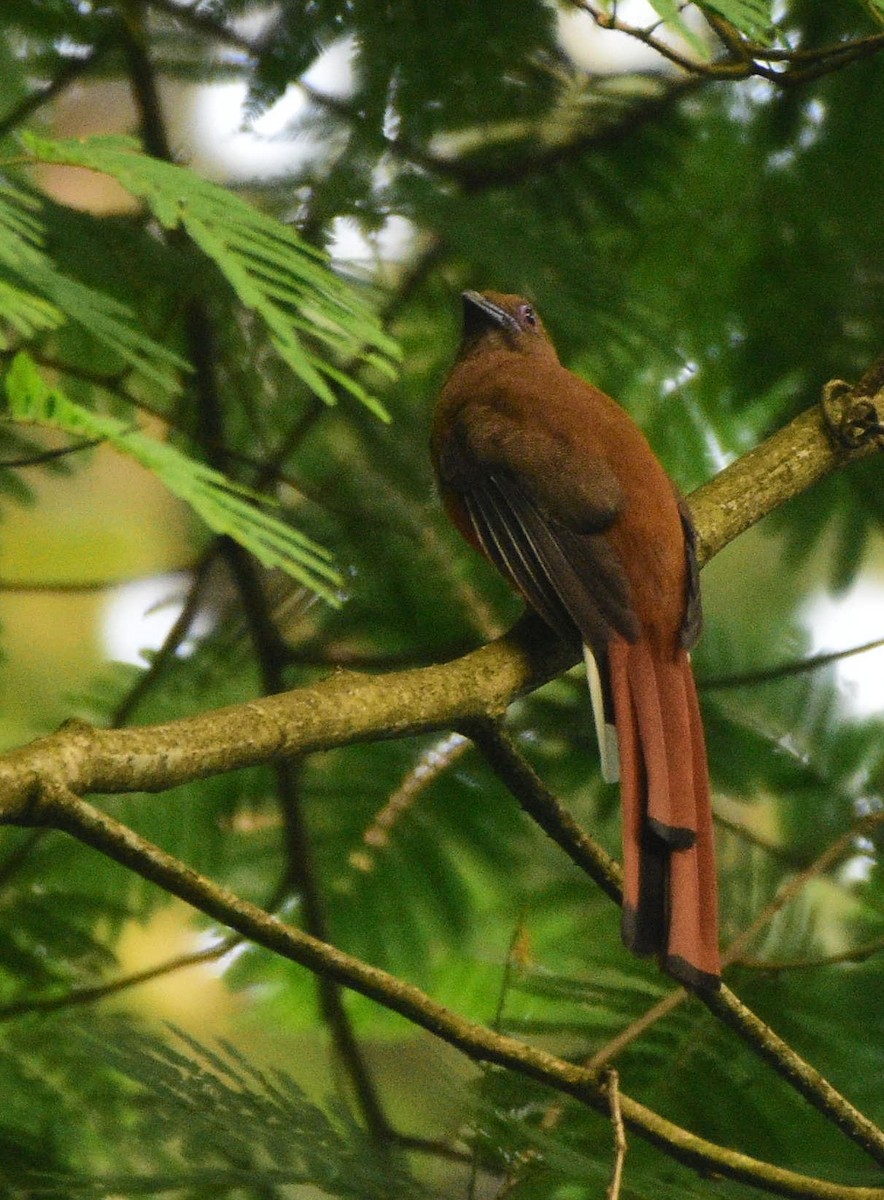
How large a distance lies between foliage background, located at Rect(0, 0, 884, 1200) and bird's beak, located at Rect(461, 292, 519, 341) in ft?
0.56

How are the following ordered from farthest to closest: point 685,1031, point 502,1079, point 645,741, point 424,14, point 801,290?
point 801,290
point 424,14
point 685,1031
point 645,741
point 502,1079

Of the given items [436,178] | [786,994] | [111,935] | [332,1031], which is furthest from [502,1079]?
[436,178]

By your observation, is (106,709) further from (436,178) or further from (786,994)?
(786,994)

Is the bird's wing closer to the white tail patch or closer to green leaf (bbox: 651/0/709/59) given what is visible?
the white tail patch

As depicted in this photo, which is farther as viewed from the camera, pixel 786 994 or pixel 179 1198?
pixel 786 994

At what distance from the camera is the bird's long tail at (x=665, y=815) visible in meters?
1.88

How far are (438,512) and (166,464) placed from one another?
215 cm

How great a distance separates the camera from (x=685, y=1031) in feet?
8.16

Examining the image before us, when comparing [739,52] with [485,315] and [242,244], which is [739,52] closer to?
[242,244]

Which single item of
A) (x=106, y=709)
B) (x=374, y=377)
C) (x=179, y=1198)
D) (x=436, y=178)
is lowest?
(x=179, y=1198)

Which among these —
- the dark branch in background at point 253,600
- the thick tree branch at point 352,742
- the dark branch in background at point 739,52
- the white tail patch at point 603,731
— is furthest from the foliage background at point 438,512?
the dark branch in background at point 739,52

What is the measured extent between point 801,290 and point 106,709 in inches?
67.8

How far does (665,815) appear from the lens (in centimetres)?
209

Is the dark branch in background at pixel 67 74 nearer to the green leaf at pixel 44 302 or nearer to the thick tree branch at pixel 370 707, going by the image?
the thick tree branch at pixel 370 707
